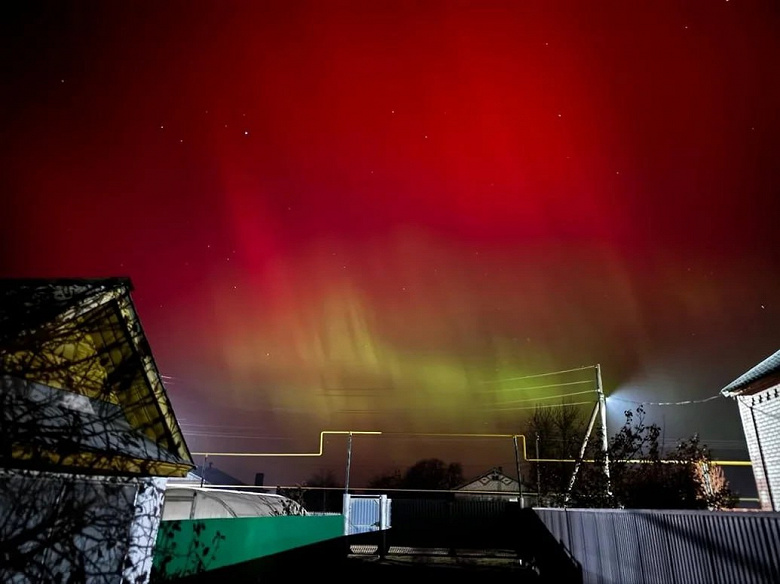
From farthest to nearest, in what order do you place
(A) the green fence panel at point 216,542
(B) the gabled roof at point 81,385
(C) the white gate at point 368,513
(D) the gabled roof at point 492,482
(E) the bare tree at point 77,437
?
(D) the gabled roof at point 492,482 → (C) the white gate at point 368,513 → (A) the green fence panel at point 216,542 → (B) the gabled roof at point 81,385 → (E) the bare tree at point 77,437

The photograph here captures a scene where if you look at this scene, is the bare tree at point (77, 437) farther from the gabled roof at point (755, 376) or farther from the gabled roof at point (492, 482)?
the gabled roof at point (492, 482)

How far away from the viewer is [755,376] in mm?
14875

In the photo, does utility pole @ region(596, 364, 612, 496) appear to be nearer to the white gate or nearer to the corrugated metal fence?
the corrugated metal fence

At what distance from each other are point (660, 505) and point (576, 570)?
11.3 ft

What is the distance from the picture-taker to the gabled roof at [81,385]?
5.00 metres

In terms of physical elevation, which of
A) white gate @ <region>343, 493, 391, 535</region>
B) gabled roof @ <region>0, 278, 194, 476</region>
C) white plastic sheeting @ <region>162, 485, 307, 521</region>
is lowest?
white gate @ <region>343, 493, 391, 535</region>

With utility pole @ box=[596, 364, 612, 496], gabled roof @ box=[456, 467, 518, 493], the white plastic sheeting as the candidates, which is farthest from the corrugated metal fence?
gabled roof @ box=[456, 467, 518, 493]

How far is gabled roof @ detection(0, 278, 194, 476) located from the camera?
5.00 metres

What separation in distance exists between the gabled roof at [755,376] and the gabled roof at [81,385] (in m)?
15.9

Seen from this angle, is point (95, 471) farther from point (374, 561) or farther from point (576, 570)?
point (374, 561)

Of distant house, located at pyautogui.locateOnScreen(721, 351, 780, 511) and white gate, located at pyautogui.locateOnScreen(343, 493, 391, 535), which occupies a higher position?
distant house, located at pyautogui.locateOnScreen(721, 351, 780, 511)

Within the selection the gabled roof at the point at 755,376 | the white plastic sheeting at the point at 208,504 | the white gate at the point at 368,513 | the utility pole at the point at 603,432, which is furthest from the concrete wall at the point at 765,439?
the white plastic sheeting at the point at 208,504

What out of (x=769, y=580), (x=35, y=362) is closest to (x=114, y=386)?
(x=35, y=362)

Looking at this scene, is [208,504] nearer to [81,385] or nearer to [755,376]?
[81,385]
